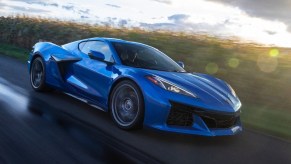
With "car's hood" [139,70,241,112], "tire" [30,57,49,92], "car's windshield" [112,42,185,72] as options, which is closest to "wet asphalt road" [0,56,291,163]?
"car's hood" [139,70,241,112]

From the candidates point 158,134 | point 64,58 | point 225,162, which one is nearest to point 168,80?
point 158,134

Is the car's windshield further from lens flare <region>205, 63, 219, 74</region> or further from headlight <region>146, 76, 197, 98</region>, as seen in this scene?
lens flare <region>205, 63, 219, 74</region>

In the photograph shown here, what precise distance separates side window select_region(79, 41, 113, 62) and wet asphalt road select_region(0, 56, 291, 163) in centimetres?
93

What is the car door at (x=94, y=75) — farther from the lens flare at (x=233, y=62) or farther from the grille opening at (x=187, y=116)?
the lens flare at (x=233, y=62)

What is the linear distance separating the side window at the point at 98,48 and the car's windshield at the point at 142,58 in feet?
0.46

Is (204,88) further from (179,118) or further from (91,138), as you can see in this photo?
(91,138)

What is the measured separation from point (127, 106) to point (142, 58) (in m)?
1.15

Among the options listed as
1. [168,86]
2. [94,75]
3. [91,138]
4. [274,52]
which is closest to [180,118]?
[168,86]

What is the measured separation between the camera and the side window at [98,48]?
22.7 ft

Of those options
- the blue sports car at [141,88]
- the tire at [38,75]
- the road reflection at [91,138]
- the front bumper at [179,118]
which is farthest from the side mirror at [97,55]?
the tire at [38,75]

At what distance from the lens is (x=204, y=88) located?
6.32 meters

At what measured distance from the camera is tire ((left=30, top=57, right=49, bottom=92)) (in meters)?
8.25

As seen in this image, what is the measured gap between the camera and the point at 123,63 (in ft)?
21.7

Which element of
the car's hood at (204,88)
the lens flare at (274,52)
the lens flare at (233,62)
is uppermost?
the car's hood at (204,88)
